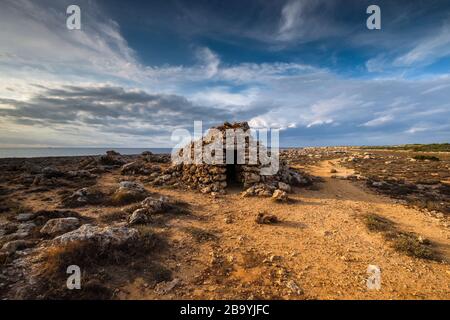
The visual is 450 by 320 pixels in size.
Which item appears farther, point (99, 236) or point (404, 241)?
point (404, 241)

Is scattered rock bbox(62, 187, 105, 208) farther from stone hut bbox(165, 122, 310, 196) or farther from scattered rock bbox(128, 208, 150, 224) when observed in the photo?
stone hut bbox(165, 122, 310, 196)

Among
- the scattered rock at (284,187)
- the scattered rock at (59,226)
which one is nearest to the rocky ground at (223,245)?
the scattered rock at (59,226)

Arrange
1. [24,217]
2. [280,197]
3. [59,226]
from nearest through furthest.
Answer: [59,226] → [24,217] → [280,197]

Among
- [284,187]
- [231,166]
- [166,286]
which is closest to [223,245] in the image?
[166,286]

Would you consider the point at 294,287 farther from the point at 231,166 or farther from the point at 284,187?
the point at 231,166

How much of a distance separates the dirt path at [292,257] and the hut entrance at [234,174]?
14.6 feet

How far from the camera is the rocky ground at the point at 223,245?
6.77 meters

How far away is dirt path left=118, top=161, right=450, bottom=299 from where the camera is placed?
676 centimetres

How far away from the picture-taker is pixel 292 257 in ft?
28.1

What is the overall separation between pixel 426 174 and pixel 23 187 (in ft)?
126

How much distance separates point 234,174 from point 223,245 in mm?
10534

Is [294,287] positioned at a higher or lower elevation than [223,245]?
lower

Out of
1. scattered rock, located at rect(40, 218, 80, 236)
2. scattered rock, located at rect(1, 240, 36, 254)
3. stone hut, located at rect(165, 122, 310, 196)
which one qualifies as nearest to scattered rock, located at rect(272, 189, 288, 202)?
stone hut, located at rect(165, 122, 310, 196)

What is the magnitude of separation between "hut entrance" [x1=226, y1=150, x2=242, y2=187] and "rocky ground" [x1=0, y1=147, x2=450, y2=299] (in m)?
2.38
